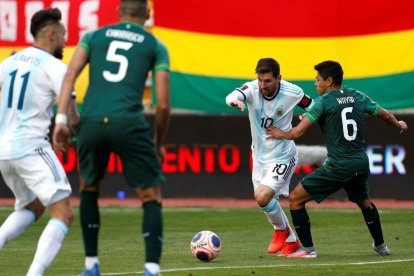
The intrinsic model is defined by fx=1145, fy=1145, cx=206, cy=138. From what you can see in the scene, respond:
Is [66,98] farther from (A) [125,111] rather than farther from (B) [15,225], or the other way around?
(B) [15,225]

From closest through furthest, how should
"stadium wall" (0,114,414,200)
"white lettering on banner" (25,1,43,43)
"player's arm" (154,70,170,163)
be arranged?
"player's arm" (154,70,170,163), "stadium wall" (0,114,414,200), "white lettering on banner" (25,1,43,43)

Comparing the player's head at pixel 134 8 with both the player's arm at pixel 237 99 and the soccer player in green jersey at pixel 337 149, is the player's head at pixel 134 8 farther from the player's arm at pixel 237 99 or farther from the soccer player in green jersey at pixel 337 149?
the soccer player in green jersey at pixel 337 149

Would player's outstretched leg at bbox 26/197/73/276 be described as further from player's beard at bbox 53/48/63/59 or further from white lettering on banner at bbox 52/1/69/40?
white lettering on banner at bbox 52/1/69/40

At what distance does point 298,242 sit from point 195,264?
157cm

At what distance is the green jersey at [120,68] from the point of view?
8.41 meters

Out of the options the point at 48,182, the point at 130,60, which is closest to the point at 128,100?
the point at 130,60

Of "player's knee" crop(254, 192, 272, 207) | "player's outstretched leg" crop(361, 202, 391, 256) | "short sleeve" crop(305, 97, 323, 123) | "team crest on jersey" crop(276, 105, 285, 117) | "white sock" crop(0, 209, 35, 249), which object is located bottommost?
"player's outstretched leg" crop(361, 202, 391, 256)

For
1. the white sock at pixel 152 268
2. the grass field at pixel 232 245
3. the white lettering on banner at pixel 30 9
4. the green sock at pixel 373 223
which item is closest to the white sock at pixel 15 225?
the grass field at pixel 232 245

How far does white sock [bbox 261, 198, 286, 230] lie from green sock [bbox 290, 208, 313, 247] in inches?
12.7

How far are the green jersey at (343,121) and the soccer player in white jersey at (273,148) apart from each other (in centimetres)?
57

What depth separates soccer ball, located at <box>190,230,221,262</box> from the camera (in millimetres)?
11023

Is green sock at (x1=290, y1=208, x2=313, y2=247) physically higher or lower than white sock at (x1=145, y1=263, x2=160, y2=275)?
lower

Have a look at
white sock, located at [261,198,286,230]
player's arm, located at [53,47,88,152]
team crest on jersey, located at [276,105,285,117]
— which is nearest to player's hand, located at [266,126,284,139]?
team crest on jersey, located at [276,105,285,117]

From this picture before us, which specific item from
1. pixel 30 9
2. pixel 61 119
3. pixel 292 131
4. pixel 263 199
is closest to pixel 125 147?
pixel 61 119
